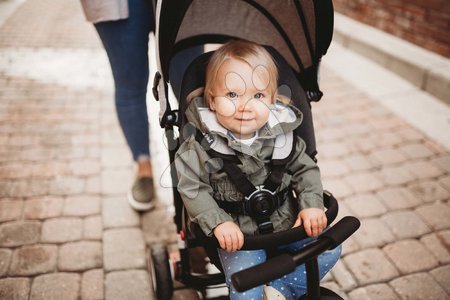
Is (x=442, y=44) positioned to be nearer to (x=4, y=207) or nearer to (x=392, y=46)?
(x=392, y=46)

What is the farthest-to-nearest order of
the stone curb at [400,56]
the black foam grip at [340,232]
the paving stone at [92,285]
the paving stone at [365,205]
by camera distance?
the stone curb at [400,56] < the paving stone at [365,205] < the paving stone at [92,285] < the black foam grip at [340,232]

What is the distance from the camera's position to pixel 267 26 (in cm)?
192

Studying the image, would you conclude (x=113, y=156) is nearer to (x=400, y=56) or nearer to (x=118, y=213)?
(x=118, y=213)

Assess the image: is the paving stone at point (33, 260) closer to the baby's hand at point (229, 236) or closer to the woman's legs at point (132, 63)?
the woman's legs at point (132, 63)

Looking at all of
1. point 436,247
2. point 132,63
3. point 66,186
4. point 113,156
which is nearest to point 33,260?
point 66,186

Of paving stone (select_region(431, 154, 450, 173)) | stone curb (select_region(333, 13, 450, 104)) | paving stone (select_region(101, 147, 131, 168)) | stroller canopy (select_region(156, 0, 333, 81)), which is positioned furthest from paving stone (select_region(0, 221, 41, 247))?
stone curb (select_region(333, 13, 450, 104))

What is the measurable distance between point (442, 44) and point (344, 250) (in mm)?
3057

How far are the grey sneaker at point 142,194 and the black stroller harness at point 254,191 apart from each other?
3.43 ft

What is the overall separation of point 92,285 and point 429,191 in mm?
2299

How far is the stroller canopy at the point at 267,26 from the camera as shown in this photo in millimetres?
1737

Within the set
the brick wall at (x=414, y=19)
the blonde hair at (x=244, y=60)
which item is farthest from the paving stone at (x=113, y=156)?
the brick wall at (x=414, y=19)

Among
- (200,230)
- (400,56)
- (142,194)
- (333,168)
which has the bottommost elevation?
(333,168)

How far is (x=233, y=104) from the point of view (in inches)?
61.9

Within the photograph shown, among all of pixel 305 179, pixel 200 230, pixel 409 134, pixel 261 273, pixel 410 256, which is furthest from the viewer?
pixel 409 134
